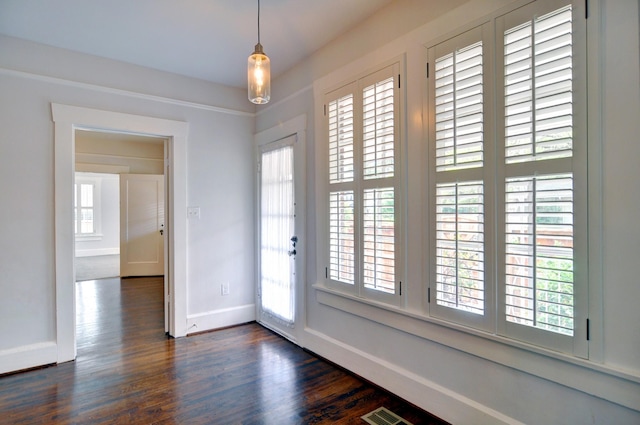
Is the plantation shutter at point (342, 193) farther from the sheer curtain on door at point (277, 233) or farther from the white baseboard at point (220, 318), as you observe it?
the white baseboard at point (220, 318)

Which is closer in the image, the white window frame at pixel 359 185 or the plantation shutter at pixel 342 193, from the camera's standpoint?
the white window frame at pixel 359 185

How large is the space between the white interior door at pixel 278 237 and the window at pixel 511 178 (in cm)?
167

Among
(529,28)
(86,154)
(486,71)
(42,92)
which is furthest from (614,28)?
(86,154)

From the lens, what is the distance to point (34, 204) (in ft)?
9.54

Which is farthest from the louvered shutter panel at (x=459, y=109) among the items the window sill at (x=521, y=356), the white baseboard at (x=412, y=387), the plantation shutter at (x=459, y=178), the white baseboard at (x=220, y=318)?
the white baseboard at (x=220, y=318)

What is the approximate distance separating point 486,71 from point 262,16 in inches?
66.6

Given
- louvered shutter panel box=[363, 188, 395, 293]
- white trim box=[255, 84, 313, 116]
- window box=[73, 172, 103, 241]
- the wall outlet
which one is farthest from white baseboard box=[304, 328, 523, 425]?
window box=[73, 172, 103, 241]

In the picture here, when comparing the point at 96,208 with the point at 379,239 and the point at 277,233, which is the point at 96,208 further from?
the point at 379,239

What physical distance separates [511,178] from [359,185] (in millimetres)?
1115

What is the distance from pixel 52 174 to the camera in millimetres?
2979

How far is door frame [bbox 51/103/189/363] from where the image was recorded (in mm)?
2994

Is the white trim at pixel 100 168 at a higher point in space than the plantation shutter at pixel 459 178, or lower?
higher

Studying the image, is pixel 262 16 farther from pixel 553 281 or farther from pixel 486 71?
pixel 553 281

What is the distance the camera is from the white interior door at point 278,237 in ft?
11.2
